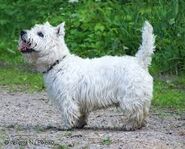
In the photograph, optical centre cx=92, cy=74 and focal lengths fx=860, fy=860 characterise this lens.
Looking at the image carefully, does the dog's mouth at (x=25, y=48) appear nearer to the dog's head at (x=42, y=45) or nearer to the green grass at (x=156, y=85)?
the dog's head at (x=42, y=45)

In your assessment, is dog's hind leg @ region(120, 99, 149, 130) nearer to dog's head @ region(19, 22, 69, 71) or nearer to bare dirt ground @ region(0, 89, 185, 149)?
bare dirt ground @ region(0, 89, 185, 149)

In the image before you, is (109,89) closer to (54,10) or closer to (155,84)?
(155,84)

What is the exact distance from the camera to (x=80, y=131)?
36.2 feet

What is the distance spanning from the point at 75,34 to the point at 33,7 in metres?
2.59

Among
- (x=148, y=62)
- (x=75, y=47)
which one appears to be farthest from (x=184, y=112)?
(x=75, y=47)

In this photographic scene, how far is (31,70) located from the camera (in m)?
17.9

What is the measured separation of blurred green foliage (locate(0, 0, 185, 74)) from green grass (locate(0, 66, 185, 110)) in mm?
837

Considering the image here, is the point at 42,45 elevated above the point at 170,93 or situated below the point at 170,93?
above

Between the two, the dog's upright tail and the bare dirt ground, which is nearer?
the bare dirt ground

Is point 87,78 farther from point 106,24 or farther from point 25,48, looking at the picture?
point 106,24

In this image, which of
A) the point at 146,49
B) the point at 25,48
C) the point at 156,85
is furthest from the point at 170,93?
the point at 25,48

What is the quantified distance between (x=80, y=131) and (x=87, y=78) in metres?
0.69

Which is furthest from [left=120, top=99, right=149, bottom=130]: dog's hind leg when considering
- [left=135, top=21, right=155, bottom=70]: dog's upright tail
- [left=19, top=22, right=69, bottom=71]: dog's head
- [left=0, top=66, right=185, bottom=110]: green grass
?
[left=0, top=66, right=185, bottom=110]: green grass

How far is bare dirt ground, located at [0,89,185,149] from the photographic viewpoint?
10.0 metres
